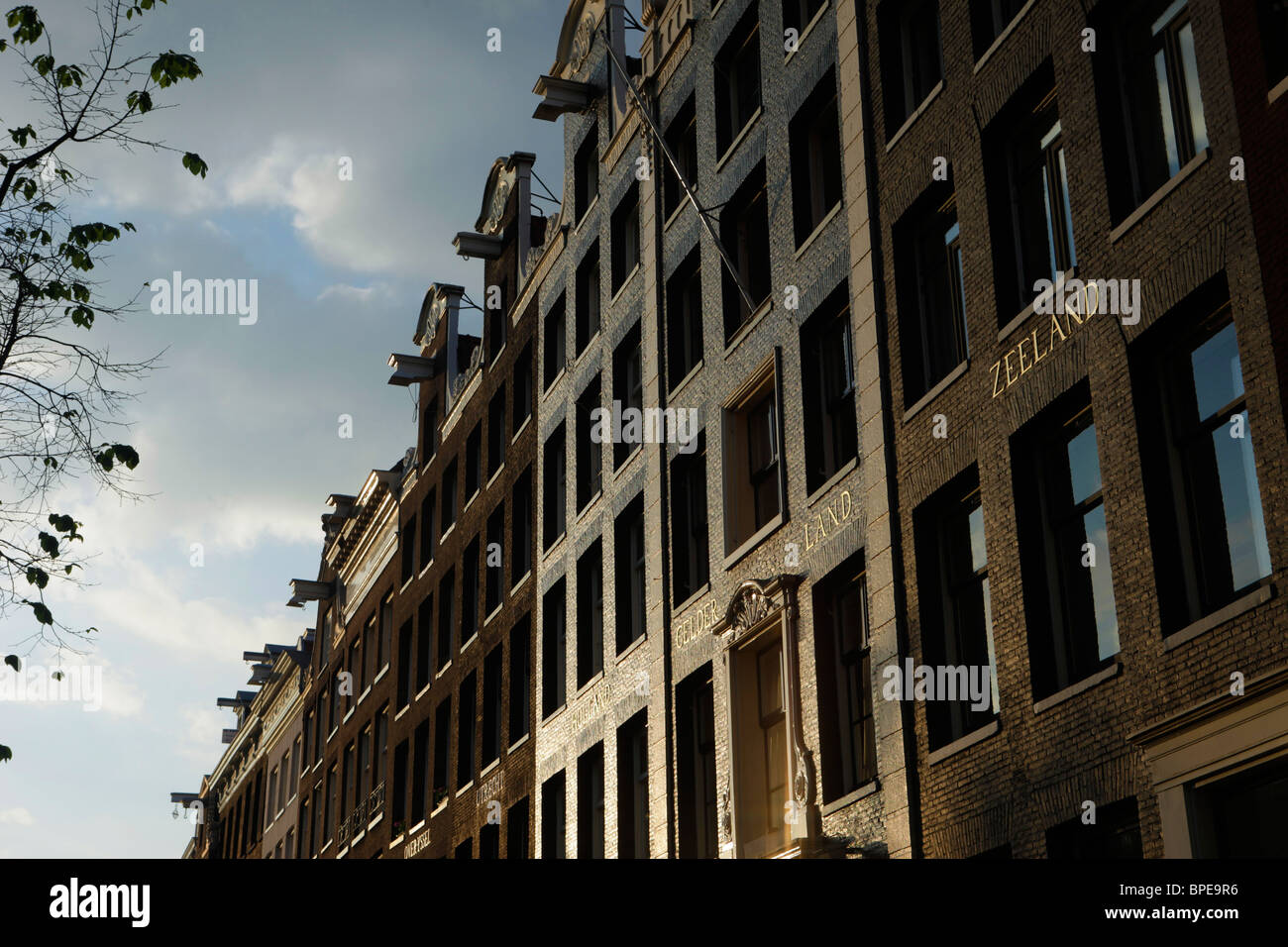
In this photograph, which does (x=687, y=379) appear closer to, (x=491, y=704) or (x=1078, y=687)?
(x=491, y=704)

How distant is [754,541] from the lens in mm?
24719

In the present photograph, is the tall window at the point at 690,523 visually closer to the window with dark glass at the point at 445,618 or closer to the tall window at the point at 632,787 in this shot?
the tall window at the point at 632,787

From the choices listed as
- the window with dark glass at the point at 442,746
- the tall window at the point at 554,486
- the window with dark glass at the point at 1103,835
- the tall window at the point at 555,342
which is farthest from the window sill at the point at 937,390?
the window with dark glass at the point at 442,746

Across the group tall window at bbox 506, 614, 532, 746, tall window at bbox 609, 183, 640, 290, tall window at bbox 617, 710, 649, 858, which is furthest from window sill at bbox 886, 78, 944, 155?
tall window at bbox 506, 614, 532, 746

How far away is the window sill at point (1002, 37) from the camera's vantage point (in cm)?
1922

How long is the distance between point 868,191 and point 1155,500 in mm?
8150

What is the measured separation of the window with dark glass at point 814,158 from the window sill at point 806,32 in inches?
44.4

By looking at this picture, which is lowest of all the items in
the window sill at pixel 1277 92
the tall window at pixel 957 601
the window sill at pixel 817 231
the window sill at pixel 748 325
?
the tall window at pixel 957 601

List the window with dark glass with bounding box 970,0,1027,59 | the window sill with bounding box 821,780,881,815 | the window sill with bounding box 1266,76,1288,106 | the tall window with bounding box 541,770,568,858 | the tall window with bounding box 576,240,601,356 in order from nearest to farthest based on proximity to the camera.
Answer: the window sill with bounding box 1266,76,1288,106 < the window with dark glass with bounding box 970,0,1027,59 < the window sill with bounding box 821,780,881,815 < the tall window with bounding box 541,770,568,858 < the tall window with bounding box 576,240,601,356

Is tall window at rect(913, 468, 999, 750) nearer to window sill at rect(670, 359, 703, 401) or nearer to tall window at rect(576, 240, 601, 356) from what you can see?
window sill at rect(670, 359, 703, 401)

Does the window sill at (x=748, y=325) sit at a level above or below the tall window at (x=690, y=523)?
above

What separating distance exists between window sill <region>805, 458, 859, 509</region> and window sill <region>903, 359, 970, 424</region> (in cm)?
139

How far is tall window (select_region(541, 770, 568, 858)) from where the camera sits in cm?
3325

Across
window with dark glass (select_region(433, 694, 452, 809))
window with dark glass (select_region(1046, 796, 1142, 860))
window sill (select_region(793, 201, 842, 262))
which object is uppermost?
window sill (select_region(793, 201, 842, 262))
